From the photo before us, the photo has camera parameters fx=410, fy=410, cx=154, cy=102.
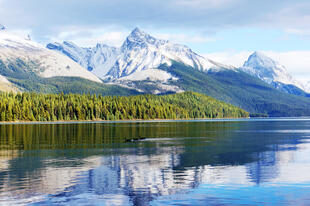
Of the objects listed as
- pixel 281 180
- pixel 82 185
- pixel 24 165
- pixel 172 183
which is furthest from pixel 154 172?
pixel 24 165

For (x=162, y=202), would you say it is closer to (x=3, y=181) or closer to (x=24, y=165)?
(x=3, y=181)

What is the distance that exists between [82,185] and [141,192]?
24.5ft

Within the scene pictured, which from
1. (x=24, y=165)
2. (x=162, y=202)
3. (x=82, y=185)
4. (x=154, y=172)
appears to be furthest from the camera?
(x=24, y=165)

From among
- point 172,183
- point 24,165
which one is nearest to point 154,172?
point 172,183

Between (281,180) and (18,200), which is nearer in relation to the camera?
(18,200)

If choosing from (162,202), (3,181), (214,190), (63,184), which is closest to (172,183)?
(214,190)

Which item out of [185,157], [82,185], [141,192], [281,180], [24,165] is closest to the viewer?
[141,192]

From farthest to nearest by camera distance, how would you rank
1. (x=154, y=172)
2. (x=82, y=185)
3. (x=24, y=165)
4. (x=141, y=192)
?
(x=24, y=165) → (x=154, y=172) → (x=82, y=185) → (x=141, y=192)

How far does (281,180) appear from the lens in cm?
5025

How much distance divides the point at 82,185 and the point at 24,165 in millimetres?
19964

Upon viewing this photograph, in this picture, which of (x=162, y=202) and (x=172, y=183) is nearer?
(x=162, y=202)

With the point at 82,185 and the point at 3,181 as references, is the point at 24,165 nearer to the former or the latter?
the point at 3,181

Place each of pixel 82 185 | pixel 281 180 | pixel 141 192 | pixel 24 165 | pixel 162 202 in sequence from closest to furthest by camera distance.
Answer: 1. pixel 162 202
2. pixel 141 192
3. pixel 82 185
4. pixel 281 180
5. pixel 24 165

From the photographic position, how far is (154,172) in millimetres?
56031
